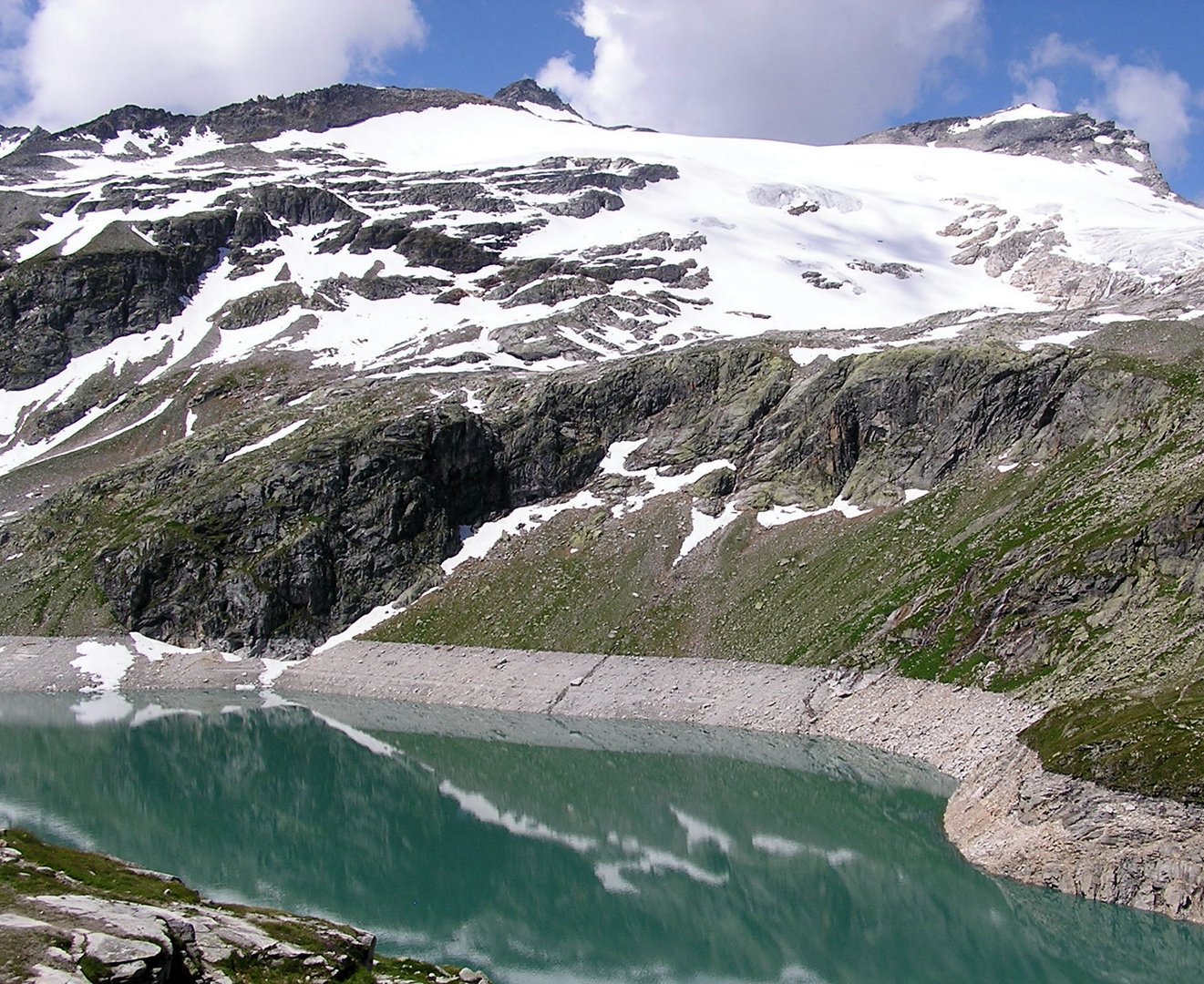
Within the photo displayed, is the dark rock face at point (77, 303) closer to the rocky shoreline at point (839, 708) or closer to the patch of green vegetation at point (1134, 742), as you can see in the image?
the rocky shoreline at point (839, 708)

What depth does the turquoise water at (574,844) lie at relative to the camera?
38781 mm

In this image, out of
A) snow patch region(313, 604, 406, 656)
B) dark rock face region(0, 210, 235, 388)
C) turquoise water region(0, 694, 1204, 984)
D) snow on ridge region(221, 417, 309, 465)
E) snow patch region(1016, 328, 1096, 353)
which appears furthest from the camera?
dark rock face region(0, 210, 235, 388)

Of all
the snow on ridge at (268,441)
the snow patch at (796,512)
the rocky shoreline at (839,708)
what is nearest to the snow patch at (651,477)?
the snow patch at (796,512)

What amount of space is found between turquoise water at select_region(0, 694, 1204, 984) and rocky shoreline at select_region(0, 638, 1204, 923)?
1.49 m

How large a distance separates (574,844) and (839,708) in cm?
2506

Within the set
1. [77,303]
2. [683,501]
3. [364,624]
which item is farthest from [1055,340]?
[77,303]

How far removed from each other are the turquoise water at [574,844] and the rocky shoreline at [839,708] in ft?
4.89

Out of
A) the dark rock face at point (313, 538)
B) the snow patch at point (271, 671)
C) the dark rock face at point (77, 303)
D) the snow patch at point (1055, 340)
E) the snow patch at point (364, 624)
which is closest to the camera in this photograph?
the snow patch at point (271, 671)

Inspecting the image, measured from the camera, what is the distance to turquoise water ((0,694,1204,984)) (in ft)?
127

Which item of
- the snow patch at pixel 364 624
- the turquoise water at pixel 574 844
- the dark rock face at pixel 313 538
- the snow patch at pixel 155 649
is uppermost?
the dark rock face at pixel 313 538

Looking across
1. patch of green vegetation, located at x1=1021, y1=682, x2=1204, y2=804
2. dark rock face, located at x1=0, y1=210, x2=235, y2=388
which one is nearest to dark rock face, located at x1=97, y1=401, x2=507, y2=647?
patch of green vegetation, located at x1=1021, y1=682, x2=1204, y2=804

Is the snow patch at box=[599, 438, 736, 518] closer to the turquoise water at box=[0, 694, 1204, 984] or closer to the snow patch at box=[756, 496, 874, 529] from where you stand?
the snow patch at box=[756, 496, 874, 529]

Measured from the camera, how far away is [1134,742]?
4300 cm

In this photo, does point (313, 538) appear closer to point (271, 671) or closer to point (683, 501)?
point (271, 671)
